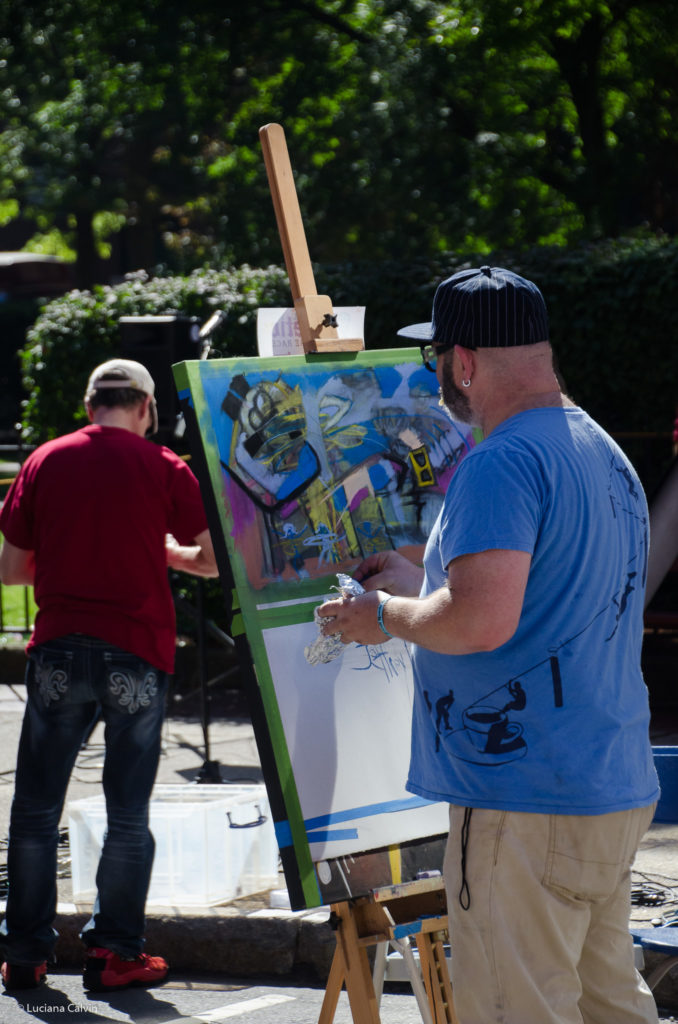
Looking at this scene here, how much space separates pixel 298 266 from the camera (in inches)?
131

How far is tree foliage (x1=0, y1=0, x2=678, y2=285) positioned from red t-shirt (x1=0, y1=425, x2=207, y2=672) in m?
9.96

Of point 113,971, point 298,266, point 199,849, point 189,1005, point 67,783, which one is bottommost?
point 189,1005

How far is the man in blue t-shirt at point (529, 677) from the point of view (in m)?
2.26

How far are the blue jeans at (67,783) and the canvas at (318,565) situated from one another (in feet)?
3.28

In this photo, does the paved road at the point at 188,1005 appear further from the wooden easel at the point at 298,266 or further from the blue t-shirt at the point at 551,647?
the wooden easel at the point at 298,266

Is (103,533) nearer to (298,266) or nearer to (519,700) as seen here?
(298,266)

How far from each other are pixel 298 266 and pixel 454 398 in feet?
3.29

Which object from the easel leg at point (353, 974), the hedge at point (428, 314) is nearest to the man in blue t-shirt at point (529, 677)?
the easel leg at point (353, 974)

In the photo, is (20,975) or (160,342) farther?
(160,342)

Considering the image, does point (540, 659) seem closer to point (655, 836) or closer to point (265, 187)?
point (655, 836)

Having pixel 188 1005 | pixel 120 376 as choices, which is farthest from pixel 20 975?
pixel 120 376

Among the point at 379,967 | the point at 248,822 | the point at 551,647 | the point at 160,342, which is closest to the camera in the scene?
the point at 551,647

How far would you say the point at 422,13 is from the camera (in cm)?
1524

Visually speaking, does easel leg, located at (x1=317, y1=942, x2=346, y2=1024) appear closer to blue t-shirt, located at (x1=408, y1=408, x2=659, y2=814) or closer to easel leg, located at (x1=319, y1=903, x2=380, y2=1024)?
easel leg, located at (x1=319, y1=903, x2=380, y2=1024)
